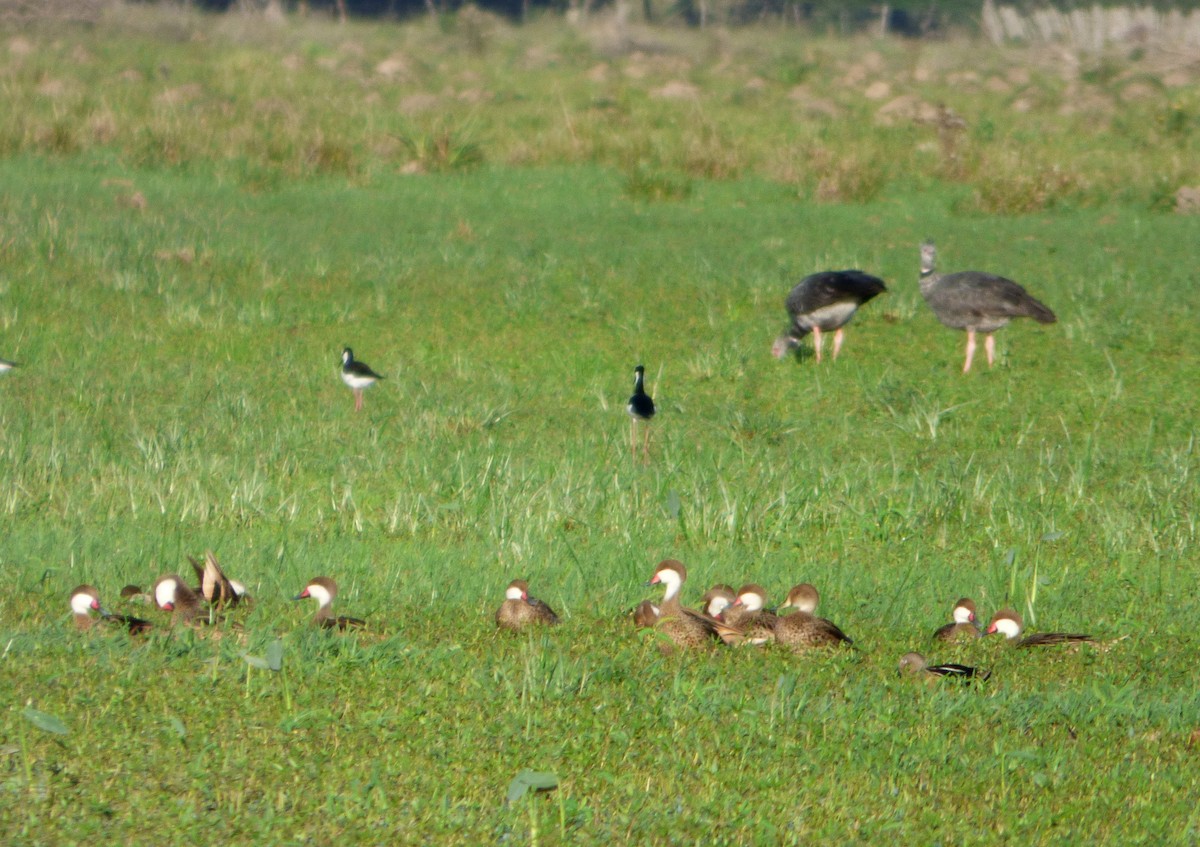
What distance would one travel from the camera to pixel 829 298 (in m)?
12.4

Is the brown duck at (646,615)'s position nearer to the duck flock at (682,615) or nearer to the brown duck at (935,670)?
the duck flock at (682,615)

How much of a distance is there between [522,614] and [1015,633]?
92.5 inches

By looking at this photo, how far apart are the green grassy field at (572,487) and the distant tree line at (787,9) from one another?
4381 cm

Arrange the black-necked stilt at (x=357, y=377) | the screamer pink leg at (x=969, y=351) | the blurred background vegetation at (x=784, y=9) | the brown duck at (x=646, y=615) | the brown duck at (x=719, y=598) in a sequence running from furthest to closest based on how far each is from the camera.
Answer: the blurred background vegetation at (x=784, y=9) → the screamer pink leg at (x=969, y=351) → the black-necked stilt at (x=357, y=377) → the brown duck at (x=719, y=598) → the brown duck at (x=646, y=615)

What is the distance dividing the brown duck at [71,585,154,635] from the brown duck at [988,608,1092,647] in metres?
3.89

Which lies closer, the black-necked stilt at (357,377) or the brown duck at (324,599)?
the brown duck at (324,599)

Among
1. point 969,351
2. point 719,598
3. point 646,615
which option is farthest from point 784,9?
point 646,615

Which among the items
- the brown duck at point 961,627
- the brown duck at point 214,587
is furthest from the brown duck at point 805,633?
the brown duck at point 214,587

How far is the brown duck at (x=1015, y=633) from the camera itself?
22.2ft

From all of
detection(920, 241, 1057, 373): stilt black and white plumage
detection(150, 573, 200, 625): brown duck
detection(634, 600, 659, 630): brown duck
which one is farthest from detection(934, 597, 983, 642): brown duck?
detection(920, 241, 1057, 373): stilt black and white plumage

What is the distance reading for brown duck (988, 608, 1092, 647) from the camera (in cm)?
675

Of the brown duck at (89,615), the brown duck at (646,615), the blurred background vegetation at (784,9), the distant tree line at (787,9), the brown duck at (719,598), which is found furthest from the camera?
the distant tree line at (787,9)

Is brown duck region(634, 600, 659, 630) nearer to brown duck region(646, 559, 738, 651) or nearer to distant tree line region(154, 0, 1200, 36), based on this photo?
brown duck region(646, 559, 738, 651)

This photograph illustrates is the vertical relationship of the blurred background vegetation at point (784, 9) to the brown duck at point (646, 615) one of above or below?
below
